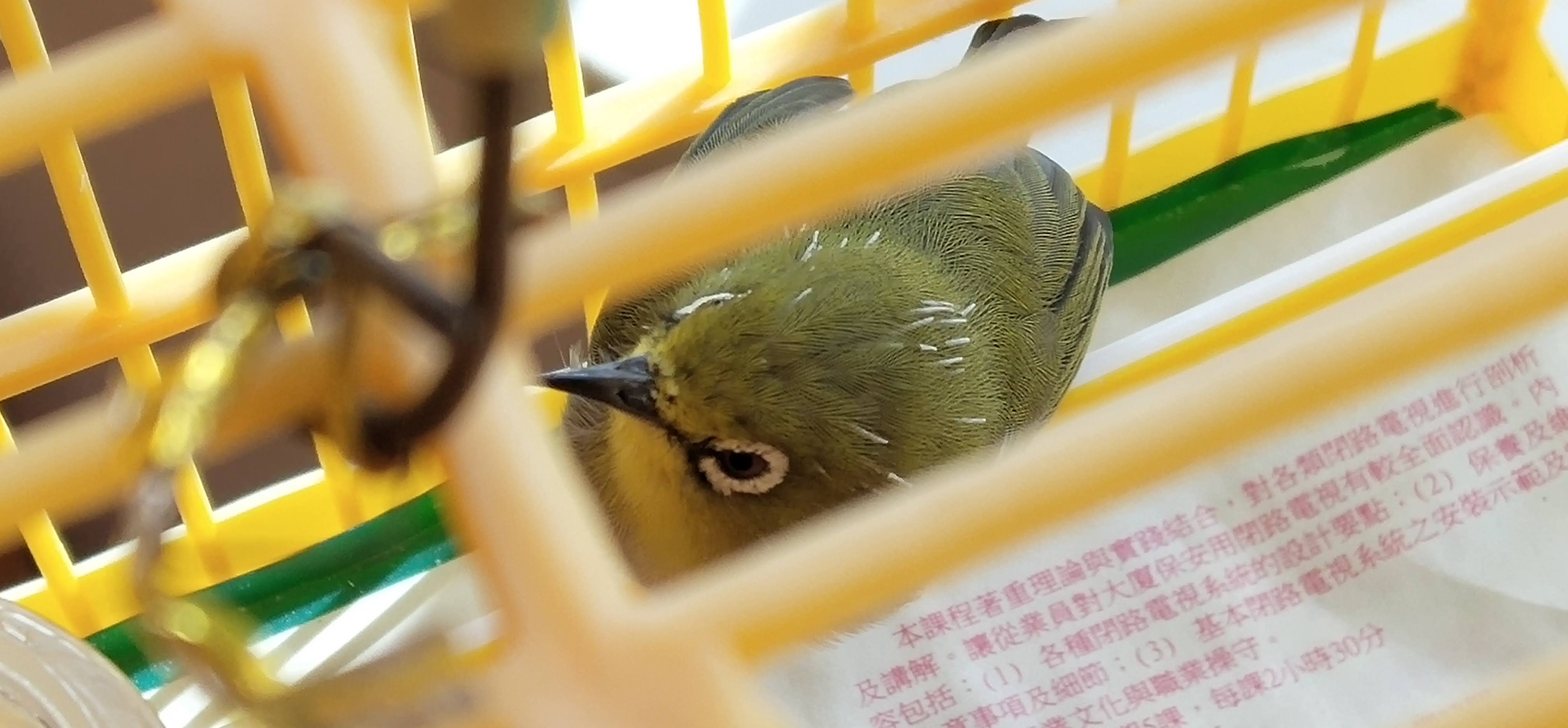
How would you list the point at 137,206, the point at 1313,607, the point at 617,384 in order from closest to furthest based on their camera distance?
1. the point at 617,384
2. the point at 1313,607
3. the point at 137,206

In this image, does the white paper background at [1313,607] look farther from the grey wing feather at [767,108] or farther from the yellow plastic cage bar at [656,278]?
the yellow plastic cage bar at [656,278]

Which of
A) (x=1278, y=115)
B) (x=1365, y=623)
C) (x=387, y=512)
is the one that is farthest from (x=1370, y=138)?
(x=387, y=512)

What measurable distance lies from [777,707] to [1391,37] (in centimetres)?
61

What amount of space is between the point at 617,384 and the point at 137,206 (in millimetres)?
428

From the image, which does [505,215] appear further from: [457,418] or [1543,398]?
[1543,398]

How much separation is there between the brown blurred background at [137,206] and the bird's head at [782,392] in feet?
0.78

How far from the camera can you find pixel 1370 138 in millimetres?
652

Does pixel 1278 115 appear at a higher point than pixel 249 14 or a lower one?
lower

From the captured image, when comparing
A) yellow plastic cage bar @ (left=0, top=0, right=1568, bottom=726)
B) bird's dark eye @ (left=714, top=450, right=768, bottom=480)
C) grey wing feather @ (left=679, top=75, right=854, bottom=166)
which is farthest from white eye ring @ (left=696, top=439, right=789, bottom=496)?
yellow plastic cage bar @ (left=0, top=0, right=1568, bottom=726)

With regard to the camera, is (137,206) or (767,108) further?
(137,206)

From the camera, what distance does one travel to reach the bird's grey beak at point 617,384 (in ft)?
1.40

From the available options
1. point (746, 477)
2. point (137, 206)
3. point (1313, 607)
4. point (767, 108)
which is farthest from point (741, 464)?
point (137, 206)

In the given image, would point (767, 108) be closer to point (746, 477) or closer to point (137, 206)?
point (746, 477)

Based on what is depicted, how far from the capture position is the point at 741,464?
1.50 feet
